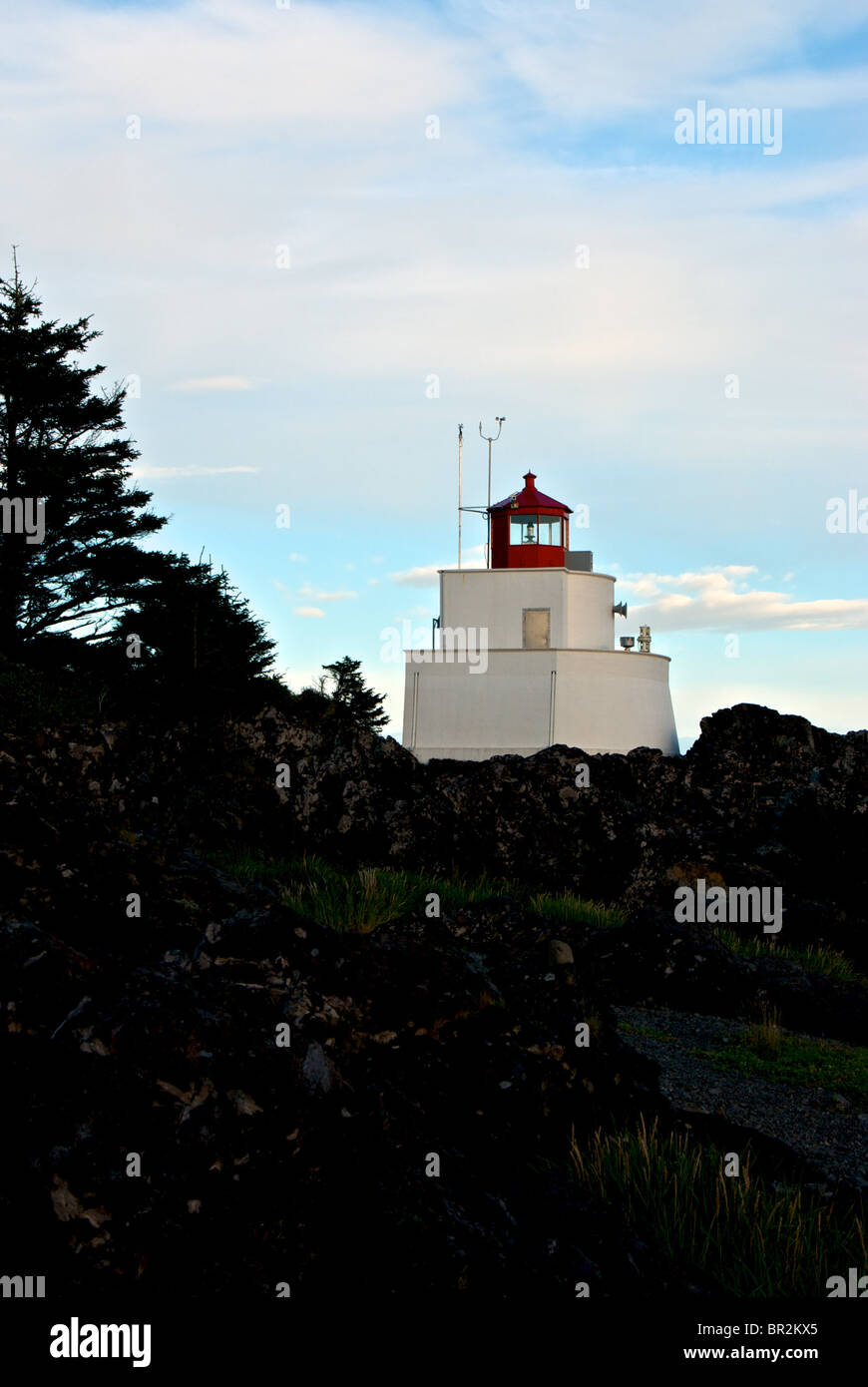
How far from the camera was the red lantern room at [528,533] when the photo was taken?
46688mm

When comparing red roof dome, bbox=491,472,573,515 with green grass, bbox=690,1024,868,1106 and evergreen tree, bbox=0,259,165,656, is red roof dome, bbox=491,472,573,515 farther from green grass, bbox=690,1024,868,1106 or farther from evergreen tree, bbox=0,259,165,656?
green grass, bbox=690,1024,868,1106

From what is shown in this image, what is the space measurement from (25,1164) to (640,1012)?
6972mm

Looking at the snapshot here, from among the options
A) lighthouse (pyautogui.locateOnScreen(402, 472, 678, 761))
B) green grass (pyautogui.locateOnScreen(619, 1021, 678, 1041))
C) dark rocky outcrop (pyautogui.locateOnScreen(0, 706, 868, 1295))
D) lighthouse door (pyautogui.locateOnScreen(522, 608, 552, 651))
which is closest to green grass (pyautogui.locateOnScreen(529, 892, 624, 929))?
dark rocky outcrop (pyautogui.locateOnScreen(0, 706, 868, 1295))

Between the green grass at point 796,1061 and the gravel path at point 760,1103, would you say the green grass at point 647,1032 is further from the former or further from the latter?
the green grass at point 796,1061

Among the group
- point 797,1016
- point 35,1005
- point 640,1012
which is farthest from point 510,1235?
point 797,1016

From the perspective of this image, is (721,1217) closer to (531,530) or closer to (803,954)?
(803,954)

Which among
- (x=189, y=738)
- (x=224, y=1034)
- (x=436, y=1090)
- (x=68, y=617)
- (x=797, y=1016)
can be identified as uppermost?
(x=68, y=617)

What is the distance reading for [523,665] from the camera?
4562 cm

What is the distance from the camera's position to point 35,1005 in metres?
4.31

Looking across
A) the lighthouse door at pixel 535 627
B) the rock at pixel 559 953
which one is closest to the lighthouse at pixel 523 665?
the lighthouse door at pixel 535 627

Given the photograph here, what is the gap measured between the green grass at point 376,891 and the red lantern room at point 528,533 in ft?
114
